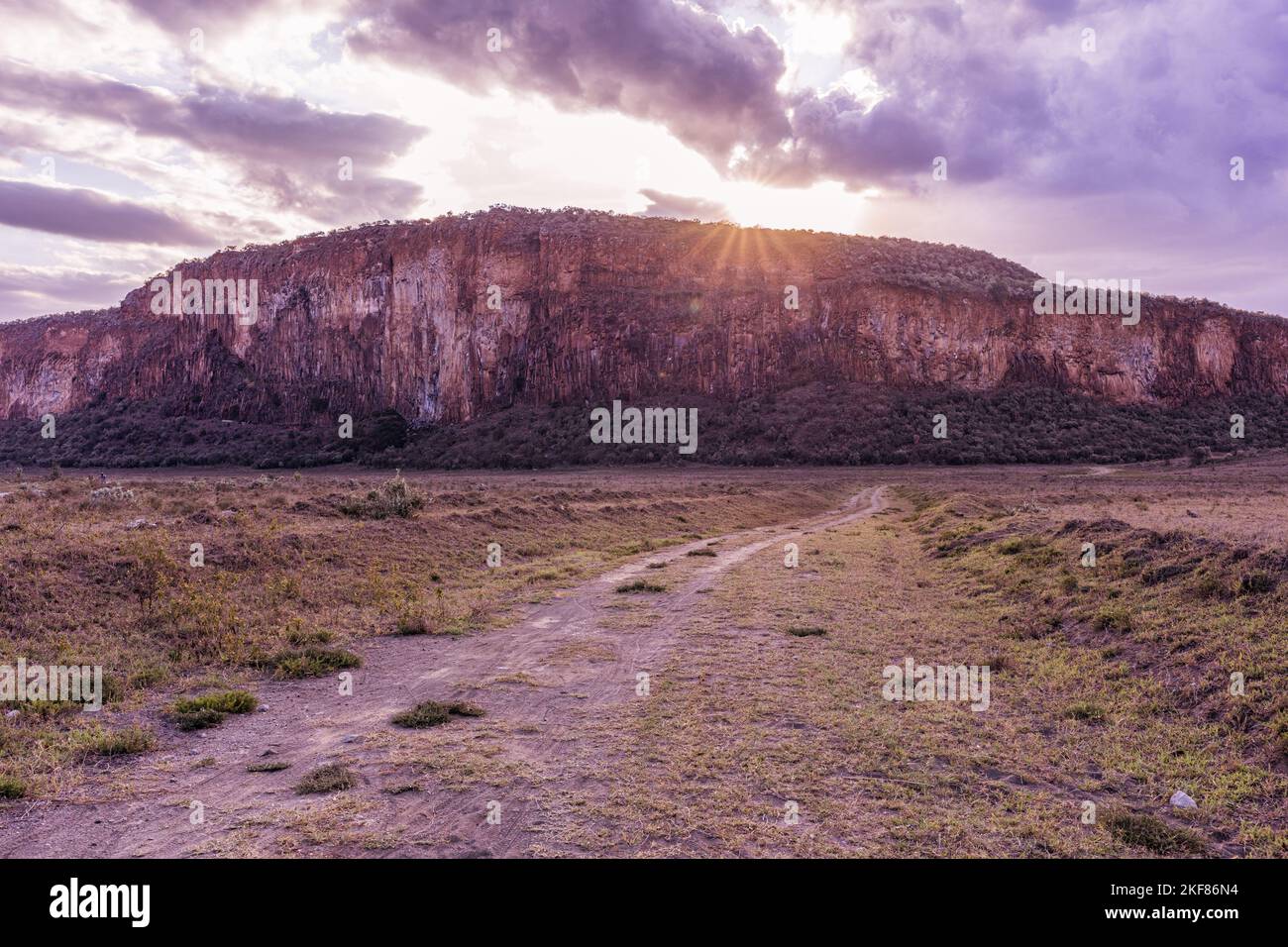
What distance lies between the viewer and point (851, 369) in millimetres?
84625

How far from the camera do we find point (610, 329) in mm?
91062

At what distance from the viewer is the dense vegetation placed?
68625 millimetres

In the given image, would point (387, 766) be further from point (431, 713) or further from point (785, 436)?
point (785, 436)

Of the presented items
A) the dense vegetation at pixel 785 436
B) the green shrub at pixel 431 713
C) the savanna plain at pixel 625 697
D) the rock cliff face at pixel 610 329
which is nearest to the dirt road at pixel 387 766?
the savanna plain at pixel 625 697

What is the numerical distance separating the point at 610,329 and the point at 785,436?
95.2 feet

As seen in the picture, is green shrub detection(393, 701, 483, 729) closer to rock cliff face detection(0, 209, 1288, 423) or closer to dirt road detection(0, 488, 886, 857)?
dirt road detection(0, 488, 886, 857)

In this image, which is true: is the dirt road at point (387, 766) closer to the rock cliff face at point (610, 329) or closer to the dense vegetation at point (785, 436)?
the dense vegetation at point (785, 436)

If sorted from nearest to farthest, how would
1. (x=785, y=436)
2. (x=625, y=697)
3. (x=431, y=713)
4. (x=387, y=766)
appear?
(x=387, y=766) → (x=431, y=713) → (x=625, y=697) → (x=785, y=436)

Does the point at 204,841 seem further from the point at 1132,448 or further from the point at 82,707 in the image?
the point at 1132,448

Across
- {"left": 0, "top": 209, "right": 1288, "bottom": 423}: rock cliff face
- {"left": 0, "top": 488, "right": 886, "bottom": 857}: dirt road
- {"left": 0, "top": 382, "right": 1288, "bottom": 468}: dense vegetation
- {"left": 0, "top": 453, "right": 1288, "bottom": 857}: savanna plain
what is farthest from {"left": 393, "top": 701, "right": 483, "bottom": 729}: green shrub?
{"left": 0, "top": 209, "right": 1288, "bottom": 423}: rock cliff face

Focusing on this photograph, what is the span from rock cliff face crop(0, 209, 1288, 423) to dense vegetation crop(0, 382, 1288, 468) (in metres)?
4.14

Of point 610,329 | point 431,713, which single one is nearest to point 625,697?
point 431,713

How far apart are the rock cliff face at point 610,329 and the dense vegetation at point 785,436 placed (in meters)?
4.14

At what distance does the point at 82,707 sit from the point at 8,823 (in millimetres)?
3095
